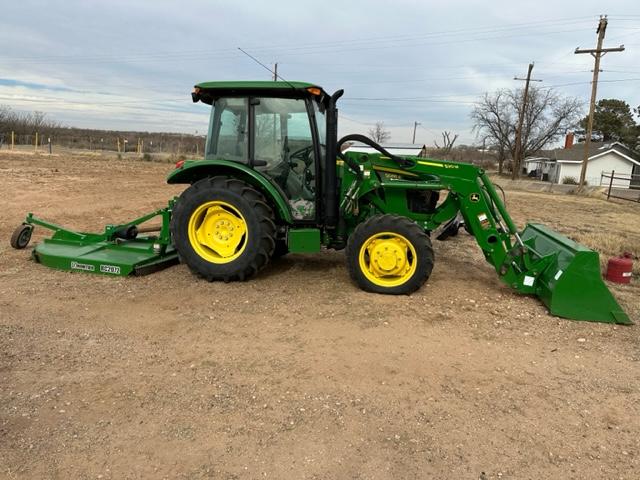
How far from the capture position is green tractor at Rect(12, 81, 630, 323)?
5141mm

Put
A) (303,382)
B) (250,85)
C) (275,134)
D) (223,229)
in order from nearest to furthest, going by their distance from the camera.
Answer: (303,382), (250,85), (275,134), (223,229)

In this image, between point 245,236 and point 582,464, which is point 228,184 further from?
point 582,464

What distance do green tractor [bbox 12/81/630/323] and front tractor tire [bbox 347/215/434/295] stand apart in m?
0.01

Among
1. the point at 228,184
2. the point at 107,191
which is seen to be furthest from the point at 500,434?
the point at 107,191

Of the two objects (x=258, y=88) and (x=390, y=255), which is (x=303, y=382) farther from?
(x=258, y=88)

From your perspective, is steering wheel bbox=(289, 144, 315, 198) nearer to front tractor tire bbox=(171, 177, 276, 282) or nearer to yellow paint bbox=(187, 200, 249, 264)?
front tractor tire bbox=(171, 177, 276, 282)

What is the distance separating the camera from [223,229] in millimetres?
5625

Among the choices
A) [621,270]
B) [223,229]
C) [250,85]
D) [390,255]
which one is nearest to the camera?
[390,255]

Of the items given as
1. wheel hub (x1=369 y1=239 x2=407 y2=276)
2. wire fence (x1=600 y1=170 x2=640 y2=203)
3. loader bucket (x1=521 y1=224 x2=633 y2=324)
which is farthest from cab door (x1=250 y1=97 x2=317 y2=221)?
wire fence (x1=600 y1=170 x2=640 y2=203)

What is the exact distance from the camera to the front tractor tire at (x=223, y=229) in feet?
17.5

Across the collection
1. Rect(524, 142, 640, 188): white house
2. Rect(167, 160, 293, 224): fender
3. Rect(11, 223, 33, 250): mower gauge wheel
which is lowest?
Rect(11, 223, 33, 250): mower gauge wheel

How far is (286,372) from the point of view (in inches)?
139

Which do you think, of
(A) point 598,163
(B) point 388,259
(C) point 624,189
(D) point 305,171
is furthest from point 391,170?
(A) point 598,163

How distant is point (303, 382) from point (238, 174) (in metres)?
2.91
